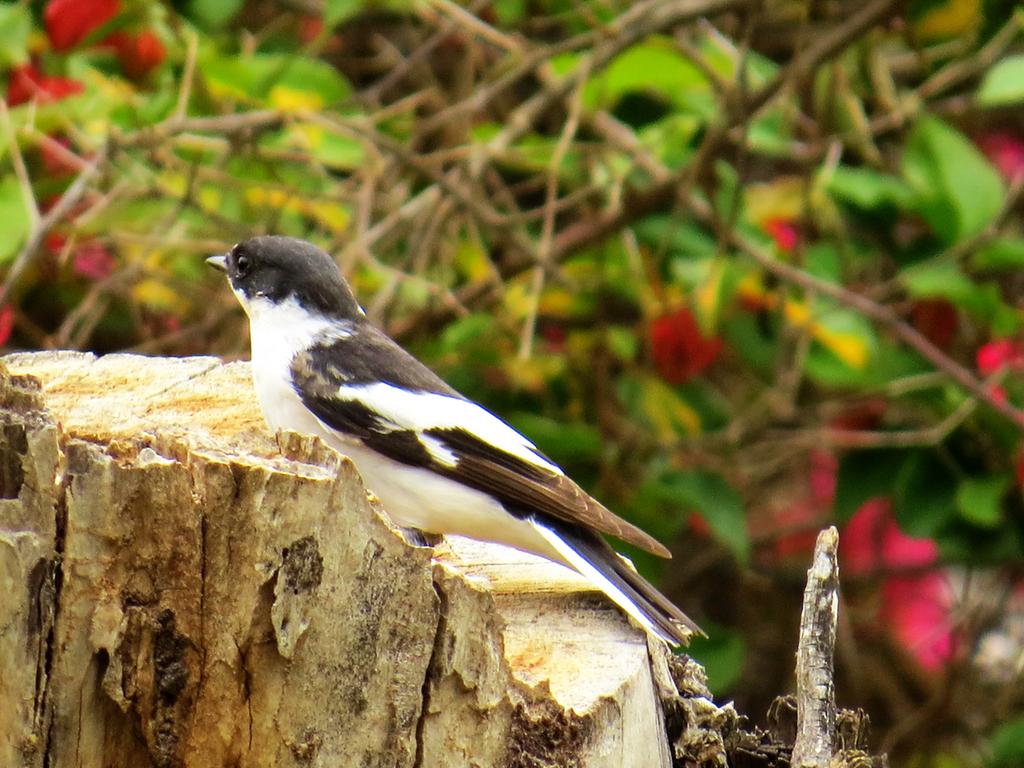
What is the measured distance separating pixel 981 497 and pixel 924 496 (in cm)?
26

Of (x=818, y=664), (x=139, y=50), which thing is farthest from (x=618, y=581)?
(x=139, y=50)

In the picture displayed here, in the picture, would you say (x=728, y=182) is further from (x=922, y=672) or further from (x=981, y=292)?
(x=922, y=672)

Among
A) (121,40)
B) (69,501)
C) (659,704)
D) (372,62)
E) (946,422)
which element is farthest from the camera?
(372,62)

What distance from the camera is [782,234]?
5.36m

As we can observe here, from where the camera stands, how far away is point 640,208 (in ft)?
17.0

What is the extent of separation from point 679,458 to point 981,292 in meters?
1.12

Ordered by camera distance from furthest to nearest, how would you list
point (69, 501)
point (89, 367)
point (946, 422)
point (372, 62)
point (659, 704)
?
point (372, 62), point (946, 422), point (89, 367), point (659, 704), point (69, 501)

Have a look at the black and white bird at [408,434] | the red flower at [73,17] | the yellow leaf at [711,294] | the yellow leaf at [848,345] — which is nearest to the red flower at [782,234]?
the yellow leaf at [848,345]

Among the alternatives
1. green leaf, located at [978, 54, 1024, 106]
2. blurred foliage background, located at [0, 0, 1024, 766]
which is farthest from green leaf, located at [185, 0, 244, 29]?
green leaf, located at [978, 54, 1024, 106]

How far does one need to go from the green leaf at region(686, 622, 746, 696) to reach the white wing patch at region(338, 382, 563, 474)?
195 centimetres

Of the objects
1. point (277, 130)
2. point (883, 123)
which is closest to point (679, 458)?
point (883, 123)

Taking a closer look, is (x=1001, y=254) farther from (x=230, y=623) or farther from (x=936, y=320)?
(x=230, y=623)

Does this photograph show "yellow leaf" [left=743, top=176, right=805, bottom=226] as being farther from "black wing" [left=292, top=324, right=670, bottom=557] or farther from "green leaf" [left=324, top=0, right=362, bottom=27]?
"black wing" [left=292, top=324, right=670, bottom=557]

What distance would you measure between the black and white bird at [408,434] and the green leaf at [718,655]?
1939mm
